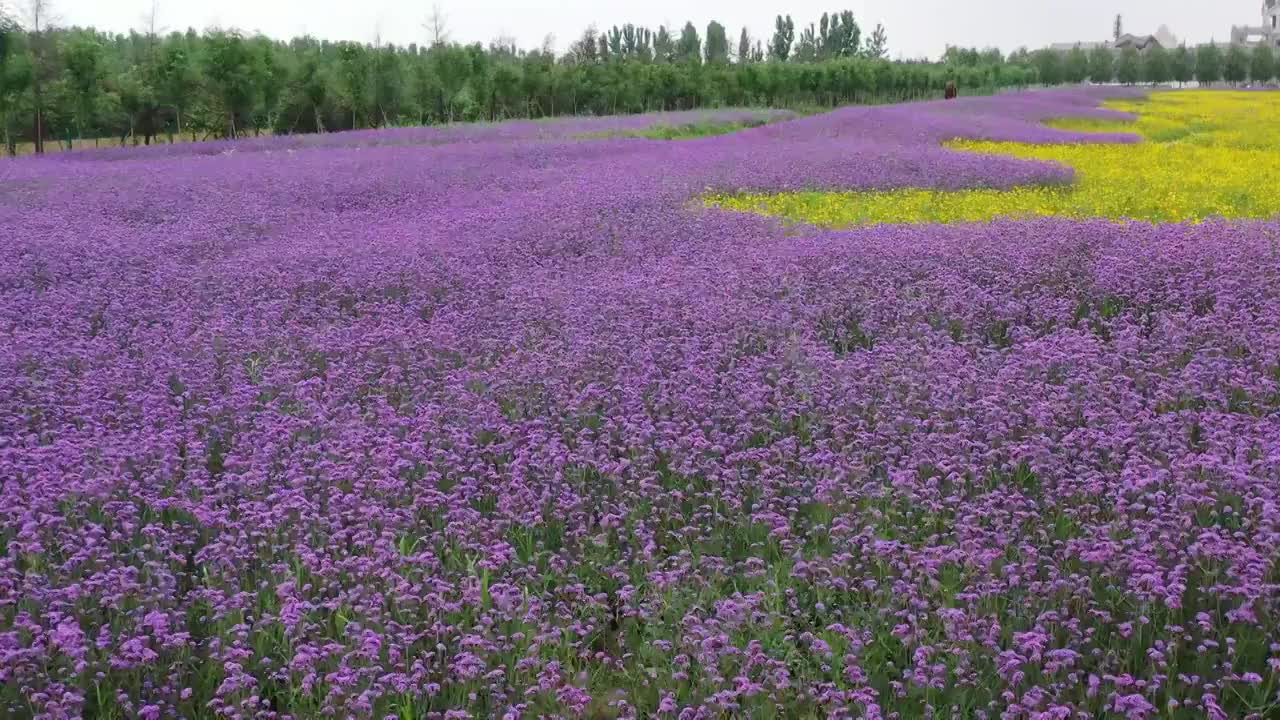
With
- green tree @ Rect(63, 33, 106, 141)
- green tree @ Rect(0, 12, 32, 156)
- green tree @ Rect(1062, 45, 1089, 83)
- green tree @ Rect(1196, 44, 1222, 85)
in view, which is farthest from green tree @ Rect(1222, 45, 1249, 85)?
green tree @ Rect(0, 12, 32, 156)

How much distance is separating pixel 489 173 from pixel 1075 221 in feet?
37.0

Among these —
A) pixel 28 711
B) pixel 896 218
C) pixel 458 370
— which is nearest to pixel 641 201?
pixel 896 218

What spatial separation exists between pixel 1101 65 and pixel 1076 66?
3019 millimetres

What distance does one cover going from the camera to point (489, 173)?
19547 mm

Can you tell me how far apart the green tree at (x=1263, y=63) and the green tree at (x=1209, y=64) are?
10.3ft

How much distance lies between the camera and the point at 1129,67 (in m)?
114

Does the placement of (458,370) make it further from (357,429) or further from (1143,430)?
(1143,430)

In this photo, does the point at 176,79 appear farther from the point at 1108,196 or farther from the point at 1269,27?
the point at 1269,27

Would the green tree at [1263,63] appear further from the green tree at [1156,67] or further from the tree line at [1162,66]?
the green tree at [1156,67]

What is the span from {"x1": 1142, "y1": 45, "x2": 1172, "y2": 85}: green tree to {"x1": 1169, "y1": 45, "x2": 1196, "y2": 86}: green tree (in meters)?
0.44

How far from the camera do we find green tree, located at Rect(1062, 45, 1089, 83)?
119m

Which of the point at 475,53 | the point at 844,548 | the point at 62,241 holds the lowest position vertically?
the point at 844,548

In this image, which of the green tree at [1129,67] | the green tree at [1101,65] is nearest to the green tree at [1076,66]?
the green tree at [1101,65]

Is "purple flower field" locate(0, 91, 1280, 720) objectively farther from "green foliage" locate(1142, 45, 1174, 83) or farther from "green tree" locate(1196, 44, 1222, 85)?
"green tree" locate(1196, 44, 1222, 85)
